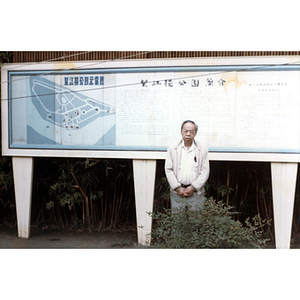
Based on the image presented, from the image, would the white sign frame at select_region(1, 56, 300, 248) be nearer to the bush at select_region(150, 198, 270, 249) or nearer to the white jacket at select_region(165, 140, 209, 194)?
the white jacket at select_region(165, 140, 209, 194)

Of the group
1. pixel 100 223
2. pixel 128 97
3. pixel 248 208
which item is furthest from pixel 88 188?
pixel 248 208

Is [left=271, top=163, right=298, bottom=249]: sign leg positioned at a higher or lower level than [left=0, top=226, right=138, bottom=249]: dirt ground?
higher

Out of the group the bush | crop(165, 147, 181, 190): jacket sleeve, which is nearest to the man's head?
crop(165, 147, 181, 190): jacket sleeve

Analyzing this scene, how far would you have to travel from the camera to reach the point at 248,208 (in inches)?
206

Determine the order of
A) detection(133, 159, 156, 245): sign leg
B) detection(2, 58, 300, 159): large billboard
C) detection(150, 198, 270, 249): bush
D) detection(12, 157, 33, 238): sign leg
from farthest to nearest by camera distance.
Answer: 1. detection(12, 157, 33, 238): sign leg
2. detection(133, 159, 156, 245): sign leg
3. detection(2, 58, 300, 159): large billboard
4. detection(150, 198, 270, 249): bush

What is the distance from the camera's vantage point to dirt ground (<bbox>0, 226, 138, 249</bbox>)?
511cm

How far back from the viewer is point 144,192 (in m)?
5.07

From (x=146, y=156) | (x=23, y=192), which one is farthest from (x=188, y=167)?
(x=23, y=192)

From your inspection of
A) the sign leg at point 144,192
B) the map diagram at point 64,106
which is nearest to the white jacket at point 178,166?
the sign leg at point 144,192

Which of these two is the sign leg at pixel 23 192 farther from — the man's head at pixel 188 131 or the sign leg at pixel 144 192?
the man's head at pixel 188 131

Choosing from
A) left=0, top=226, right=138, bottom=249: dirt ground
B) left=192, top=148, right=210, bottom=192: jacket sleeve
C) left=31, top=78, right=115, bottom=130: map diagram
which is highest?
left=31, top=78, right=115, bottom=130: map diagram

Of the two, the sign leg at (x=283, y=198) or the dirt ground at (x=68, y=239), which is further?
the dirt ground at (x=68, y=239)

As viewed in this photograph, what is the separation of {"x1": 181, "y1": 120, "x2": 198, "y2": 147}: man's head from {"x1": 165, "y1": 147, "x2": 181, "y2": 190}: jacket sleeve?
29cm

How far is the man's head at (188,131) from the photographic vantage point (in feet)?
16.0
